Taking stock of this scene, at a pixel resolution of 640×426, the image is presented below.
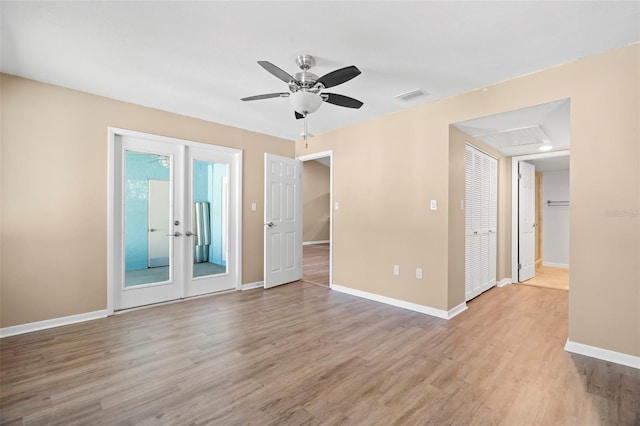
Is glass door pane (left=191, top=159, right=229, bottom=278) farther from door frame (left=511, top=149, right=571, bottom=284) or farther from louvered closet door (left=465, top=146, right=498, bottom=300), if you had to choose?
door frame (left=511, top=149, right=571, bottom=284)

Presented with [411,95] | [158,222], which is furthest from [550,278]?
[158,222]

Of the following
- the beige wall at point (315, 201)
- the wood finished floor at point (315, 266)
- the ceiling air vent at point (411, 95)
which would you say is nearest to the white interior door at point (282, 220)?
the wood finished floor at point (315, 266)

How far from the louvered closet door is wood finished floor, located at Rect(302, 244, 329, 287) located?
226cm

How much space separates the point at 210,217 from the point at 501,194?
190 inches

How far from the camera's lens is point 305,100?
96.2 inches

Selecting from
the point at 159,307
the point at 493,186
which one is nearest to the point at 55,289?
the point at 159,307

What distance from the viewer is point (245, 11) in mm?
1985

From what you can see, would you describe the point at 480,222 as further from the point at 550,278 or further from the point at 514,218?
the point at 550,278

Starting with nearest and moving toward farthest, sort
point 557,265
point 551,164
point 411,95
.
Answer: point 411,95 → point 551,164 → point 557,265

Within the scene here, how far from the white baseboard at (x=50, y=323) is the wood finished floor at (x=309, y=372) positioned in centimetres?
10

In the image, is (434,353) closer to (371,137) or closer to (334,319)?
(334,319)

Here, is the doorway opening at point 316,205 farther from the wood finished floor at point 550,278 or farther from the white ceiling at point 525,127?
the white ceiling at point 525,127

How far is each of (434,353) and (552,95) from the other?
2.60 meters

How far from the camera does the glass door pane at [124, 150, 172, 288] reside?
3717 millimetres
